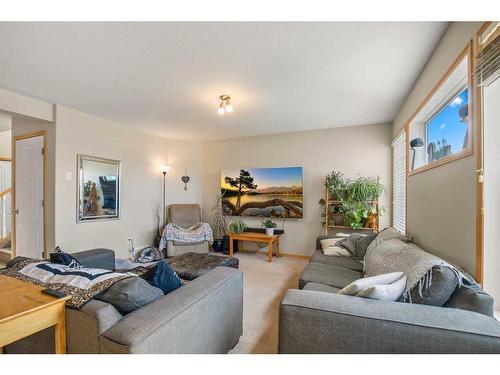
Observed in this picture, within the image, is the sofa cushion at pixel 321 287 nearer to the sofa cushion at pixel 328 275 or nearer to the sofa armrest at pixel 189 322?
the sofa cushion at pixel 328 275

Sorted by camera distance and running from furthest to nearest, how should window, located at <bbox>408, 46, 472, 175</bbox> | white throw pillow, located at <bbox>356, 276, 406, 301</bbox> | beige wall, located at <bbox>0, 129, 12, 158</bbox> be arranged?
beige wall, located at <bbox>0, 129, 12, 158</bbox> → window, located at <bbox>408, 46, 472, 175</bbox> → white throw pillow, located at <bbox>356, 276, 406, 301</bbox>

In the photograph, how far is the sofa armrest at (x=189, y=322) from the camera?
0.94 metres

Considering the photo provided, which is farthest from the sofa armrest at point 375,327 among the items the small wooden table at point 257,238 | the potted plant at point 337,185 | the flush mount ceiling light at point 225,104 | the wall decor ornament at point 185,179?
the wall decor ornament at point 185,179

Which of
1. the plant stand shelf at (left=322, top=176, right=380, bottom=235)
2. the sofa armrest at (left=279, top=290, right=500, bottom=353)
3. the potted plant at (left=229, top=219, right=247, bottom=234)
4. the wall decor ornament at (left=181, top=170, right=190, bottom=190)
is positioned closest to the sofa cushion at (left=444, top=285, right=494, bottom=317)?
the sofa armrest at (left=279, top=290, right=500, bottom=353)

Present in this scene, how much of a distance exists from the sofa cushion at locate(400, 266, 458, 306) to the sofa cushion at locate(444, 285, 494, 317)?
0.9 inches

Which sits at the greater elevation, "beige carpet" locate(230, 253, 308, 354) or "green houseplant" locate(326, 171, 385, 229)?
"green houseplant" locate(326, 171, 385, 229)

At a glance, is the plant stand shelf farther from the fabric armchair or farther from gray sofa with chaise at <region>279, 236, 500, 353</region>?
gray sofa with chaise at <region>279, 236, 500, 353</region>

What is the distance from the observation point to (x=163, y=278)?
4.58 feet

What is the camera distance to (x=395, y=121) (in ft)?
12.0

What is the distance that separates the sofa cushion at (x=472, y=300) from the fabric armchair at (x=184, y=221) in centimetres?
369

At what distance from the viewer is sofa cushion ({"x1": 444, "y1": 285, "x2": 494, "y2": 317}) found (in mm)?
1096

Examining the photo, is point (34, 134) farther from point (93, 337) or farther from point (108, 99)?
point (93, 337)

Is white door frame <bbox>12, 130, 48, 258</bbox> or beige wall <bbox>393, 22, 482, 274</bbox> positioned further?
white door frame <bbox>12, 130, 48, 258</bbox>

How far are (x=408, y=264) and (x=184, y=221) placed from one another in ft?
12.9
